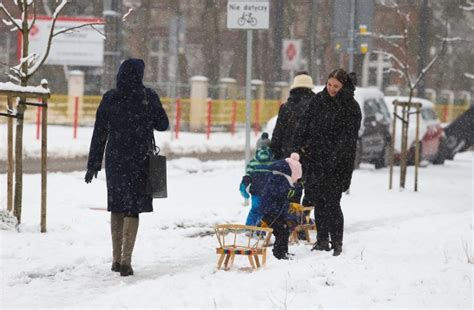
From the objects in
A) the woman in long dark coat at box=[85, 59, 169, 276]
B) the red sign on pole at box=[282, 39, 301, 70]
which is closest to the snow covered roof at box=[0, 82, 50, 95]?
the woman in long dark coat at box=[85, 59, 169, 276]

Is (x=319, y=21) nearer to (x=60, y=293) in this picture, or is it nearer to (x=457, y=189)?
(x=457, y=189)

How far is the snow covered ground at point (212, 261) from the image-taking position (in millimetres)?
7512

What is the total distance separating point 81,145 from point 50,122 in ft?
20.7

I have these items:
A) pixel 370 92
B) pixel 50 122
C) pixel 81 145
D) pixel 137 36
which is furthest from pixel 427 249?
pixel 137 36

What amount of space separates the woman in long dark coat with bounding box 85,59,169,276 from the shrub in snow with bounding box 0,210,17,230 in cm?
200

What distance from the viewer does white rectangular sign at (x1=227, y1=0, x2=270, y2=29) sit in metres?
13.4

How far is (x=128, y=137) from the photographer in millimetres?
8648

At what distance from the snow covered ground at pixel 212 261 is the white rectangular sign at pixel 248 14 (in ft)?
7.76

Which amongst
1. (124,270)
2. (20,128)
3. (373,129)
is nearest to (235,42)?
(373,129)

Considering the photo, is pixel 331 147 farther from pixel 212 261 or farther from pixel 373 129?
pixel 373 129

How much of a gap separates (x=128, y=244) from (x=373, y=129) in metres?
12.8

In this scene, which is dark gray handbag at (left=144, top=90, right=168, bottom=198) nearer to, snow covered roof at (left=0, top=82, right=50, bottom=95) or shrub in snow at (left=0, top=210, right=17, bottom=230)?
snow covered roof at (left=0, top=82, right=50, bottom=95)

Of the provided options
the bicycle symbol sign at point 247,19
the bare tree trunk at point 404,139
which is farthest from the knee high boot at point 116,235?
the bare tree trunk at point 404,139

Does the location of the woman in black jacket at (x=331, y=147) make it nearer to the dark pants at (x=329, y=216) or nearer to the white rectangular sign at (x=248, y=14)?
the dark pants at (x=329, y=216)
